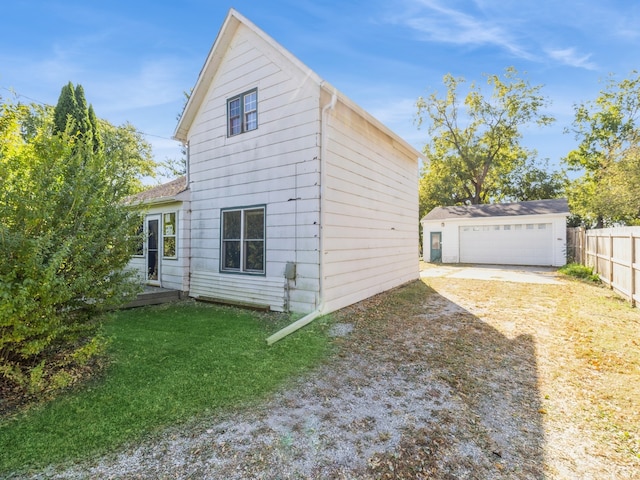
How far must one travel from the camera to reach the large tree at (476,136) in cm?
2225

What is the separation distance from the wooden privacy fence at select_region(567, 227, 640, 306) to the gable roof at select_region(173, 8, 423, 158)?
588 cm

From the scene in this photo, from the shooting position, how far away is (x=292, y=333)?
527cm

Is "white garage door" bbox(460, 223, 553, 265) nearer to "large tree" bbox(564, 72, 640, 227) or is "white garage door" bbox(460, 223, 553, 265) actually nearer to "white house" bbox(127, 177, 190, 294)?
"large tree" bbox(564, 72, 640, 227)

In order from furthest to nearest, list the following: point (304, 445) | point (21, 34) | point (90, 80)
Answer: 1. point (90, 80)
2. point (21, 34)
3. point (304, 445)

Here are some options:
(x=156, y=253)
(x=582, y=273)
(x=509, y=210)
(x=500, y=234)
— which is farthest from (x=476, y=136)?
(x=156, y=253)

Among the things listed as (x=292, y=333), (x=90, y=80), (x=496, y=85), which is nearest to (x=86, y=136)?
(x=292, y=333)

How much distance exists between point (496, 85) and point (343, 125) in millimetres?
21808

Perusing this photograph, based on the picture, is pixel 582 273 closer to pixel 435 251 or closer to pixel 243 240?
pixel 435 251

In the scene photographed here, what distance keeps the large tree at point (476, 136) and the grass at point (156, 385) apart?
23064 mm

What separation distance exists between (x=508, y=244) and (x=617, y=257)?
29.5ft

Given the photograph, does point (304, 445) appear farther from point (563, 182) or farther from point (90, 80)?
point (563, 182)

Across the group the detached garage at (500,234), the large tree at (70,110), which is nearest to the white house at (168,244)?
the large tree at (70,110)

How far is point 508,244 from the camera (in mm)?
16828

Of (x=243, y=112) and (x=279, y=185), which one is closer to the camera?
(x=279, y=185)
